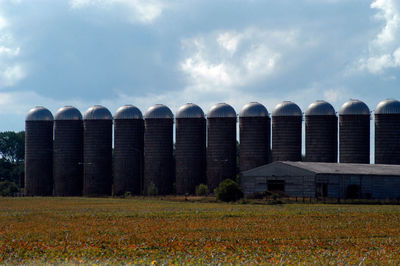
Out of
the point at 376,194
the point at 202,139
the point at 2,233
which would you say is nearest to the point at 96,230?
the point at 2,233

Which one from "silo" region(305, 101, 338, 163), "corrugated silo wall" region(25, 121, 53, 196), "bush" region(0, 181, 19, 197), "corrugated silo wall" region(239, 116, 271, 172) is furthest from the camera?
"bush" region(0, 181, 19, 197)

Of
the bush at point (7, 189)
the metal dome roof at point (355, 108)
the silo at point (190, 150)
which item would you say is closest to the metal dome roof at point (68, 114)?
the bush at point (7, 189)

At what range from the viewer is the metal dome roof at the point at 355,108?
90.9 m

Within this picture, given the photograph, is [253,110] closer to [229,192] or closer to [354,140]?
[354,140]

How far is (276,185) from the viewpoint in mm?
77125

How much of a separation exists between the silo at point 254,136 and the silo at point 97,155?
66.9 feet

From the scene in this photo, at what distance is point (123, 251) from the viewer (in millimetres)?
24094

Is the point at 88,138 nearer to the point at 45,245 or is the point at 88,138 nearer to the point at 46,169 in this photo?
the point at 46,169

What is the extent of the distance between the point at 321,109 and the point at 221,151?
15.2 meters

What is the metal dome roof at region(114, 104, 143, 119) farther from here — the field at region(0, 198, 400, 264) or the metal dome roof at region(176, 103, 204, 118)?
the field at region(0, 198, 400, 264)

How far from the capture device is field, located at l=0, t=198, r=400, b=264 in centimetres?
2158

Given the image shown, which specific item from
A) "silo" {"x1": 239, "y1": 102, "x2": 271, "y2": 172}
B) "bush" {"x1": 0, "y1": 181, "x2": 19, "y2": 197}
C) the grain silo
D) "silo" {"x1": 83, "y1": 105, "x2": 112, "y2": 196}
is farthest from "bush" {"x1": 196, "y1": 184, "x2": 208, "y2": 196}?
"bush" {"x1": 0, "y1": 181, "x2": 19, "y2": 197}

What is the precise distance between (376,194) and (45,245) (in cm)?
5806

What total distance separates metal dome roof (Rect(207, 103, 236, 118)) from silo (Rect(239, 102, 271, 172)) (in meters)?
1.46
